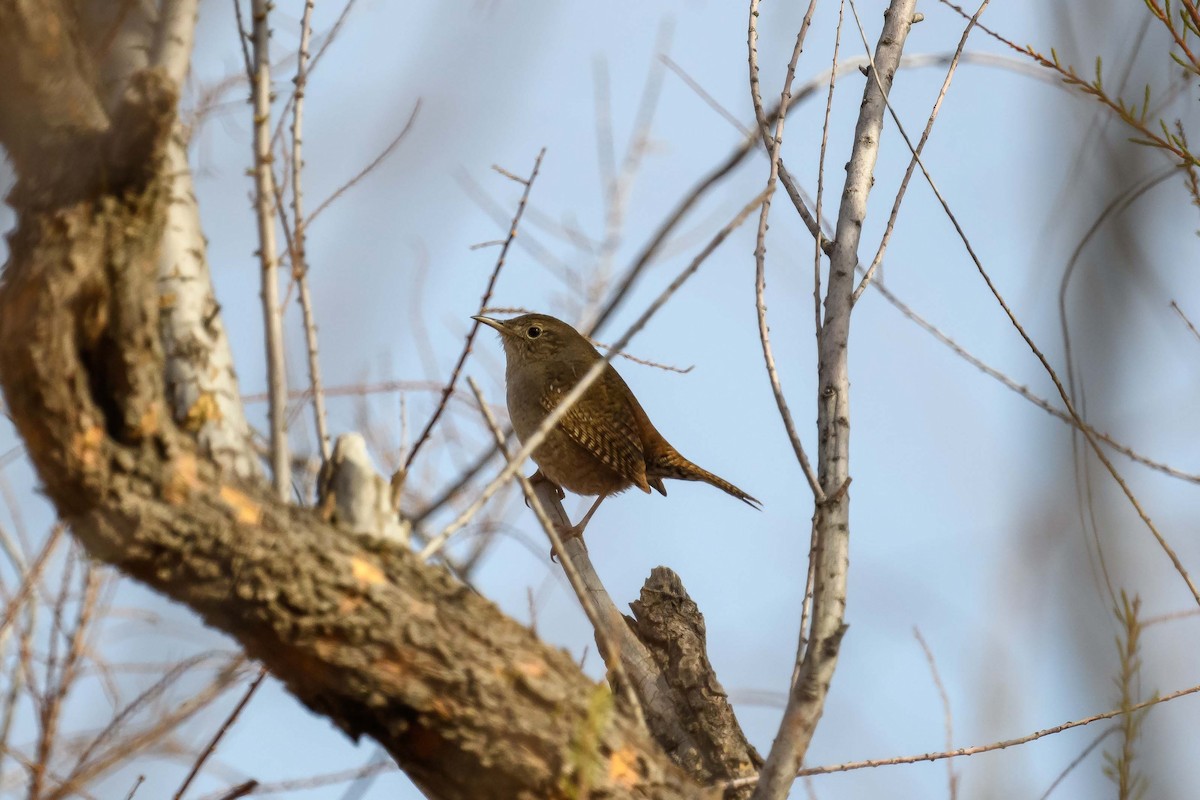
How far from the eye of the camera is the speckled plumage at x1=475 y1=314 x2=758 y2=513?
621 centimetres

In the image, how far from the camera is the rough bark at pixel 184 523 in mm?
1846

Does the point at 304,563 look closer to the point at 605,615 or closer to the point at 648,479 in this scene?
the point at 605,615

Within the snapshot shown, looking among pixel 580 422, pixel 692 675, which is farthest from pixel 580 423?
pixel 692 675

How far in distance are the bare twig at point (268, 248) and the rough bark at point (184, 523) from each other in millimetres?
92

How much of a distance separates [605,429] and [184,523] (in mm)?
4381

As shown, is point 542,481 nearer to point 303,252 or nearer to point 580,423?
point 580,423

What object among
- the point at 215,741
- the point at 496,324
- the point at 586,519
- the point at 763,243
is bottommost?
the point at 215,741

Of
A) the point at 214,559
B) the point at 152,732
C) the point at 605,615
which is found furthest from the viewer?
the point at 152,732

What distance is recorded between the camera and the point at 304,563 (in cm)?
204

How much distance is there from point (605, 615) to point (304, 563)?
1.75m

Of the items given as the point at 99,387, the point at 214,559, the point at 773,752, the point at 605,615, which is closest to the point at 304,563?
the point at 214,559

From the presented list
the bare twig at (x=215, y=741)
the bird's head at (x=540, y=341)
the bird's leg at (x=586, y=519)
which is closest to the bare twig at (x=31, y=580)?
the bare twig at (x=215, y=741)

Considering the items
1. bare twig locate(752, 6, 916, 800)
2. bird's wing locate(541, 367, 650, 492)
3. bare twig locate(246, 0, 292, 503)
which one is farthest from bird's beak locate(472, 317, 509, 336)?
bare twig locate(246, 0, 292, 503)

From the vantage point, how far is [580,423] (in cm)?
622
